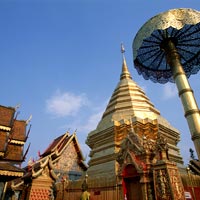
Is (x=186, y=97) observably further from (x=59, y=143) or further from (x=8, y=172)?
(x=59, y=143)

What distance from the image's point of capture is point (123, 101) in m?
15.0

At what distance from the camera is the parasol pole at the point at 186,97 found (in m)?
7.50

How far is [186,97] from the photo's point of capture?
827 cm

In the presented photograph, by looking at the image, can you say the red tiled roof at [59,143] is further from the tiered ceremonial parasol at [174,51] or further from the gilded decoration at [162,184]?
the gilded decoration at [162,184]

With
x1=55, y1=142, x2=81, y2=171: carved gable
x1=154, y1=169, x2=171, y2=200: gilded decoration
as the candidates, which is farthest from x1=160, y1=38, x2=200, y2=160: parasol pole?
x1=55, y1=142, x2=81, y2=171: carved gable

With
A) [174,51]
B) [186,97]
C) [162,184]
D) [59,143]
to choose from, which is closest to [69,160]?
[59,143]

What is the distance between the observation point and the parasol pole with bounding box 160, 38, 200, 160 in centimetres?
750

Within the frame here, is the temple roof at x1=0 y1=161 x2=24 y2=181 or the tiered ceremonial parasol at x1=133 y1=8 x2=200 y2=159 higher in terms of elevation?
the tiered ceremonial parasol at x1=133 y1=8 x2=200 y2=159

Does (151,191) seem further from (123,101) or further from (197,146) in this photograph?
(123,101)

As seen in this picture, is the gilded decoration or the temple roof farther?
the temple roof

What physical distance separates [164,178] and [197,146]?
1879 millimetres

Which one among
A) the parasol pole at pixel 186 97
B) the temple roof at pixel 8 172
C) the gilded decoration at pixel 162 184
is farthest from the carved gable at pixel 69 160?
the parasol pole at pixel 186 97

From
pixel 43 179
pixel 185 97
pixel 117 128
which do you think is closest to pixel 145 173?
pixel 185 97

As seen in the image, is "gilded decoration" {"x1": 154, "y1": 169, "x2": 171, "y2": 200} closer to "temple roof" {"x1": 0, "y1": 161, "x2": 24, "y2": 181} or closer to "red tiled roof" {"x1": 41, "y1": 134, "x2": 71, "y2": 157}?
"temple roof" {"x1": 0, "y1": 161, "x2": 24, "y2": 181}
